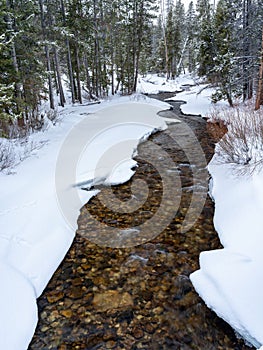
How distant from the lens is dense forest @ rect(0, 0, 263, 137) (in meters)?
8.64

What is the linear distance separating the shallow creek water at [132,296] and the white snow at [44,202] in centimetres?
22

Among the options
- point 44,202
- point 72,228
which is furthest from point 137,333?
point 44,202

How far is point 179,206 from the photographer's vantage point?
574cm

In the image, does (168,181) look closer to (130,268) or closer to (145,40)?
(130,268)

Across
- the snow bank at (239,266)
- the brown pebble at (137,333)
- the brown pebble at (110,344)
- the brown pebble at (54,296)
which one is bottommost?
the brown pebble at (137,333)

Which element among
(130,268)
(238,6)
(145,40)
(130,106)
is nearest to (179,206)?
(130,268)

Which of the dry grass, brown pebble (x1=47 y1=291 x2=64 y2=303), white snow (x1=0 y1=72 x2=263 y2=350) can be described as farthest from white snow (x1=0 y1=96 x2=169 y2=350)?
the dry grass

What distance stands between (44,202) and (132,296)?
2585 mm

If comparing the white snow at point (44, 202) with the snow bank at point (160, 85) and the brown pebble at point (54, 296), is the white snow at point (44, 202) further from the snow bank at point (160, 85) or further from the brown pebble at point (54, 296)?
the snow bank at point (160, 85)

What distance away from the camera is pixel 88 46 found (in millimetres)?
16953

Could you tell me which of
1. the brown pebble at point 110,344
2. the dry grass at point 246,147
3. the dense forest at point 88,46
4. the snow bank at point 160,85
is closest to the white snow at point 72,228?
the dry grass at point 246,147

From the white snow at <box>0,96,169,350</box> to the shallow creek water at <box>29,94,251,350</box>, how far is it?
22 cm

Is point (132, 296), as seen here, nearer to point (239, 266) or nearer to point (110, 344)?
point (110, 344)

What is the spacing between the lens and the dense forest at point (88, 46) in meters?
8.64
